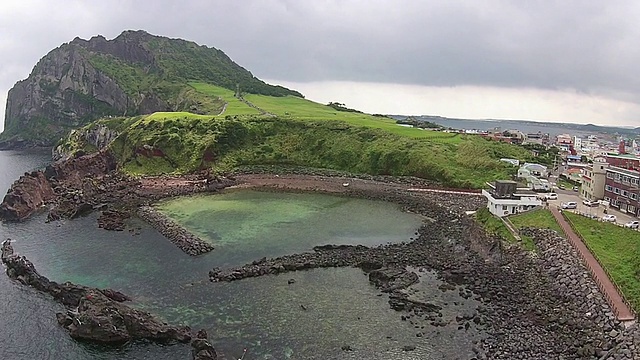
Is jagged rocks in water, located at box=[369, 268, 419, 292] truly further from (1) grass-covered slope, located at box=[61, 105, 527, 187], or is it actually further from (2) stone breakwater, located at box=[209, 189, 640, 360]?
(1) grass-covered slope, located at box=[61, 105, 527, 187]

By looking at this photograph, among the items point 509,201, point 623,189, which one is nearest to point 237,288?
point 509,201

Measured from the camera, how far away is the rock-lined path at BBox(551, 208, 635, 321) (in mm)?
33562

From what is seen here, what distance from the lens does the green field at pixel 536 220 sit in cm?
5204

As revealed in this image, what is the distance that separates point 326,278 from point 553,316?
18.8 meters

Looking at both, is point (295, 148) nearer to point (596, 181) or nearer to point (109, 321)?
point (596, 181)

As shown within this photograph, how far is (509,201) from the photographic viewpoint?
191 feet

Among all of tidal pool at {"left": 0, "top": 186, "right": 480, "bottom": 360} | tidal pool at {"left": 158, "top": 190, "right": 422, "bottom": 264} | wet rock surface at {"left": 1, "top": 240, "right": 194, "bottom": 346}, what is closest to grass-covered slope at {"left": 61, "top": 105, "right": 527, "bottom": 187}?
tidal pool at {"left": 158, "top": 190, "right": 422, "bottom": 264}

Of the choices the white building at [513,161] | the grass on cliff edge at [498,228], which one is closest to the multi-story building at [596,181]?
the grass on cliff edge at [498,228]

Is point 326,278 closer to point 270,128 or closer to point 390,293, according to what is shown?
point 390,293

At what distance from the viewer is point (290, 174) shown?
95562 mm

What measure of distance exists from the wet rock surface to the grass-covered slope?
59327mm

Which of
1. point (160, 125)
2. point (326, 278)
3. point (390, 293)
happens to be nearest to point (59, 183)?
point (160, 125)

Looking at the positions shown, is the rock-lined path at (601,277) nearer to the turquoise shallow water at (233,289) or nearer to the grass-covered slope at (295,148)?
the turquoise shallow water at (233,289)

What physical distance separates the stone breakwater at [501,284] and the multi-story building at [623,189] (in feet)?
44.8
